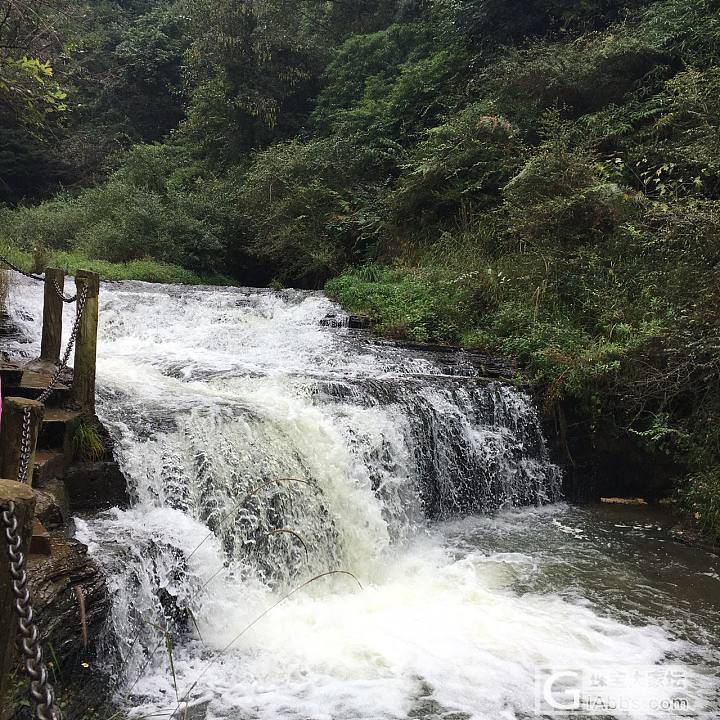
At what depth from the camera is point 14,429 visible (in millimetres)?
3076

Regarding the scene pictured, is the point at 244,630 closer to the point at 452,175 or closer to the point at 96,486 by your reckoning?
the point at 96,486

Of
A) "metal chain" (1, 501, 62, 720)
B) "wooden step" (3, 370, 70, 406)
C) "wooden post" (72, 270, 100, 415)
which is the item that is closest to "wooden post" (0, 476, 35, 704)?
"metal chain" (1, 501, 62, 720)

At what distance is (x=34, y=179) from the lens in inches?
995

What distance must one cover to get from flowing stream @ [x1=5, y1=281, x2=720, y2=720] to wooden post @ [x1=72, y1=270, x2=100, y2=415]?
470mm

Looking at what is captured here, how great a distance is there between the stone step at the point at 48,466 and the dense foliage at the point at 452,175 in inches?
123

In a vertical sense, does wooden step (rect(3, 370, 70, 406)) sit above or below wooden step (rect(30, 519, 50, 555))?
above

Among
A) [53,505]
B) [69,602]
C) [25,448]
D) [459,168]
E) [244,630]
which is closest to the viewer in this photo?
[25,448]

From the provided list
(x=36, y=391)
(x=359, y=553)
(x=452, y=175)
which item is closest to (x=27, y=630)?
(x=36, y=391)

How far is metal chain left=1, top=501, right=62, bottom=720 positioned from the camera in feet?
4.71

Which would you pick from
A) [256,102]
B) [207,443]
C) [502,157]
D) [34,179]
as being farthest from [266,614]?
[34,179]

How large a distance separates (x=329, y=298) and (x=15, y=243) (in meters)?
10.4

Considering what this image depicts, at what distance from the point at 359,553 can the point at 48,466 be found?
2.78 meters

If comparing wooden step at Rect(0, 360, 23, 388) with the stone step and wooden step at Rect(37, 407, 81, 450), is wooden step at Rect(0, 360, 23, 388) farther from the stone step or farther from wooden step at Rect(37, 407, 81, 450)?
the stone step

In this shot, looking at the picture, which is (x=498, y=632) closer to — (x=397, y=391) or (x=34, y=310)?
(x=397, y=391)
